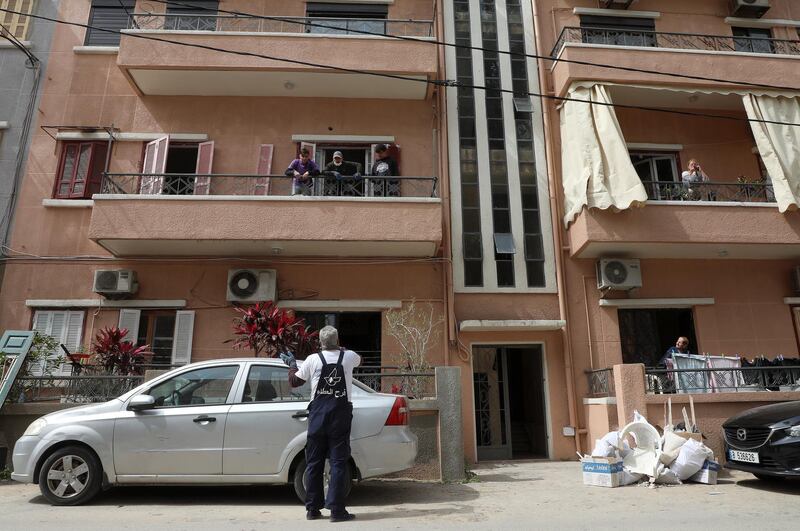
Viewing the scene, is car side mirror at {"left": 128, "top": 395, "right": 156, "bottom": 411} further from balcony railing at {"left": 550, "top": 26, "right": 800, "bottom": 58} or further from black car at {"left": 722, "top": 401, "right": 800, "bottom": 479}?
balcony railing at {"left": 550, "top": 26, "right": 800, "bottom": 58}

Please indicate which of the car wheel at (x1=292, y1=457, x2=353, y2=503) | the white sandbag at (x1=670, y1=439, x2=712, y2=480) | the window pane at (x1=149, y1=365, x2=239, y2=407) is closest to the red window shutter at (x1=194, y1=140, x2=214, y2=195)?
the window pane at (x1=149, y1=365, x2=239, y2=407)

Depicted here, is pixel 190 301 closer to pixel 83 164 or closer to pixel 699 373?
pixel 83 164

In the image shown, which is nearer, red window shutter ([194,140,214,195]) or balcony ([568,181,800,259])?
balcony ([568,181,800,259])

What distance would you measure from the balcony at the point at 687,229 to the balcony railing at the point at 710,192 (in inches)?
2.1

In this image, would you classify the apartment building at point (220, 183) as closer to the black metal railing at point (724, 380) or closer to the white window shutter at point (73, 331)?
the white window shutter at point (73, 331)

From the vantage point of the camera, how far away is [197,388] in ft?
20.8

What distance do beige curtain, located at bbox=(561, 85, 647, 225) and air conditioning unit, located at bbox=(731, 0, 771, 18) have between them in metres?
4.62

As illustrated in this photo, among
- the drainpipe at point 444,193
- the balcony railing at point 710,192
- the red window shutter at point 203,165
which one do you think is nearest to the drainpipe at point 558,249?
the balcony railing at point 710,192

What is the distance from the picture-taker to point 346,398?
557cm

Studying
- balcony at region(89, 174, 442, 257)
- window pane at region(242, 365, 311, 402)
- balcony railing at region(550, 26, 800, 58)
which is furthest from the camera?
balcony railing at region(550, 26, 800, 58)

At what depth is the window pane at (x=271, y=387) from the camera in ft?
20.4

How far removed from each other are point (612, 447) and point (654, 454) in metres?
0.53

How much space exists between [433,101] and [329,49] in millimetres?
2448

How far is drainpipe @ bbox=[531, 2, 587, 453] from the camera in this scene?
1059 cm
